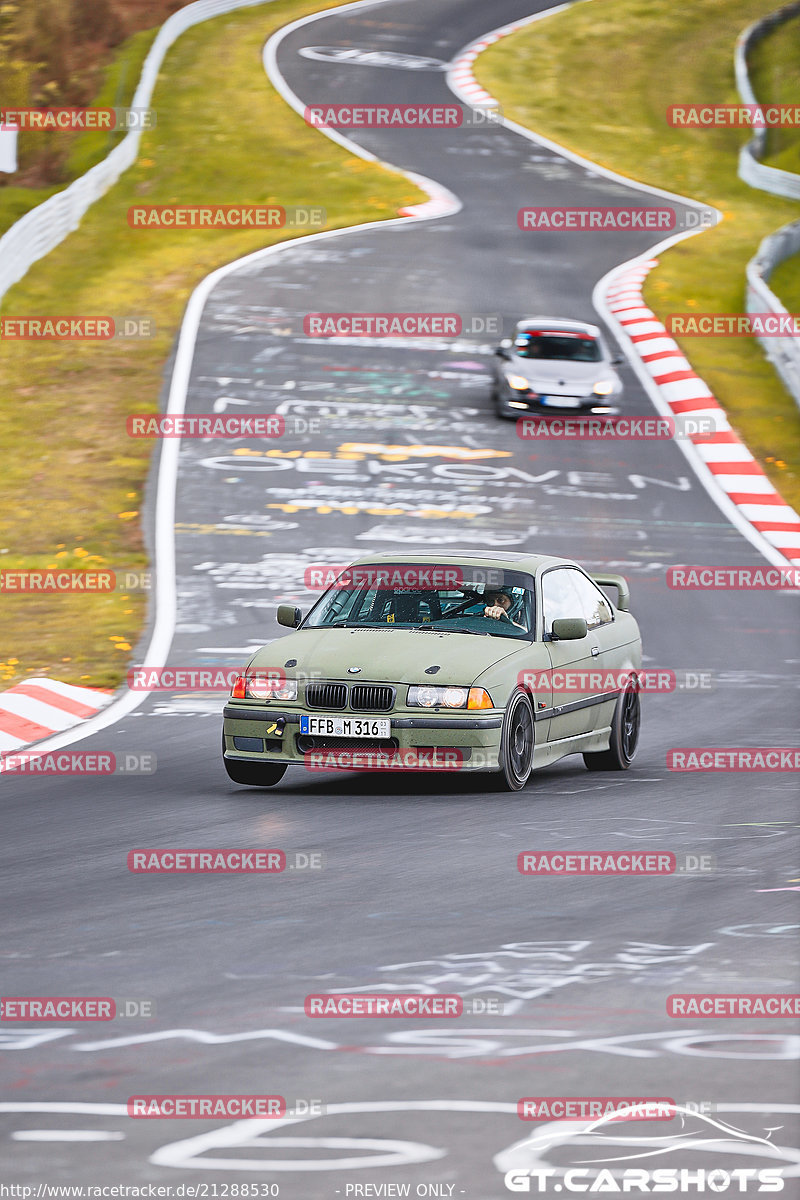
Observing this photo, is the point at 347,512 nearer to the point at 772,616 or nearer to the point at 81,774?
the point at 772,616

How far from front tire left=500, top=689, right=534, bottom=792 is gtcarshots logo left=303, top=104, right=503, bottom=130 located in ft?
132

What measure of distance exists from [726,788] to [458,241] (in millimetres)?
28396

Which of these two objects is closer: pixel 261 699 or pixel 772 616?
pixel 261 699

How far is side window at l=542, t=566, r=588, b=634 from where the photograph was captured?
12.1m

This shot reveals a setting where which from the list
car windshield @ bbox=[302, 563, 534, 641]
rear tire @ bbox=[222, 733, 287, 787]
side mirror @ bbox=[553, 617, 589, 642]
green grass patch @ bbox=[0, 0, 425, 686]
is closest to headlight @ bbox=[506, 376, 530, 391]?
green grass patch @ bbox=[0, 0, 425, 686]

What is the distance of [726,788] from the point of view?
11.3 meters

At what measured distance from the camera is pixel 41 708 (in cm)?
1441

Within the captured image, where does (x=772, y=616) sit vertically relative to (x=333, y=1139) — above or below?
below

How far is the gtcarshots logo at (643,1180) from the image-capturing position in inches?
186

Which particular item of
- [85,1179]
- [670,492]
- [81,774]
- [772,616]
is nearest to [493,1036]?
[85,1179]

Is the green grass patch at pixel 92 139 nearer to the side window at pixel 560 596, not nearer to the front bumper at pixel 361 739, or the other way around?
the side window at pixel 560 596

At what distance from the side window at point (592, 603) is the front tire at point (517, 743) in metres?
1.55

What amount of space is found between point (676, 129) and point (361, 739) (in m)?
45.1

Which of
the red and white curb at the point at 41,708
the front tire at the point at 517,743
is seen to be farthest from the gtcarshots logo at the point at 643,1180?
the red and white curb at the point at 41,708
